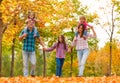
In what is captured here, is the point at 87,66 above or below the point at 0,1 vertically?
below

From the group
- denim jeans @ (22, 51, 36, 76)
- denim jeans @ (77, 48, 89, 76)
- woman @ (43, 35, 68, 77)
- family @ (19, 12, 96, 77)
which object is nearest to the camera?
family @ (19, 12, 96, 77)

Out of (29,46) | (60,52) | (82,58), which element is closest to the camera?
Answer: (29,46)

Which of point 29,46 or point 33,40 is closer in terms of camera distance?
point 29,46

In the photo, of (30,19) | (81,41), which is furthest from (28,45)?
(81,41)

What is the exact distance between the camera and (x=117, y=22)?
42.4 metres

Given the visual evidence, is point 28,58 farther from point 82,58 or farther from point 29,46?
point 82,58

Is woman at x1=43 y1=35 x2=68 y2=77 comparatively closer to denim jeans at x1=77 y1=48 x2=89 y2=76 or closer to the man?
denim jeans at x1=77 y1=48 x2=89 y2=76

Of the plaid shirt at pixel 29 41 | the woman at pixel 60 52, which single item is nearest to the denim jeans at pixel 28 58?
the plaid shirt at pixel 29 41

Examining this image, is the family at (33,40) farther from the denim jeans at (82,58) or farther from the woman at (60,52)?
the woman at (60,52)

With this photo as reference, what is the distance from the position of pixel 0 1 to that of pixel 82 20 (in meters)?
14.1

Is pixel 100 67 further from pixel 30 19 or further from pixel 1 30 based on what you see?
pixel 30 19

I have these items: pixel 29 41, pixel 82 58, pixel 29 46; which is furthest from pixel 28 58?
pixel 82 58

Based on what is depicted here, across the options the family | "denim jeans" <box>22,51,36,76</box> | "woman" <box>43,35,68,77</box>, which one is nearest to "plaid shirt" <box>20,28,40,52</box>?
the family

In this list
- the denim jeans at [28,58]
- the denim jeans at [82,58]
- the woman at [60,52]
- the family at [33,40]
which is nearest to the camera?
the family at [33,40]
